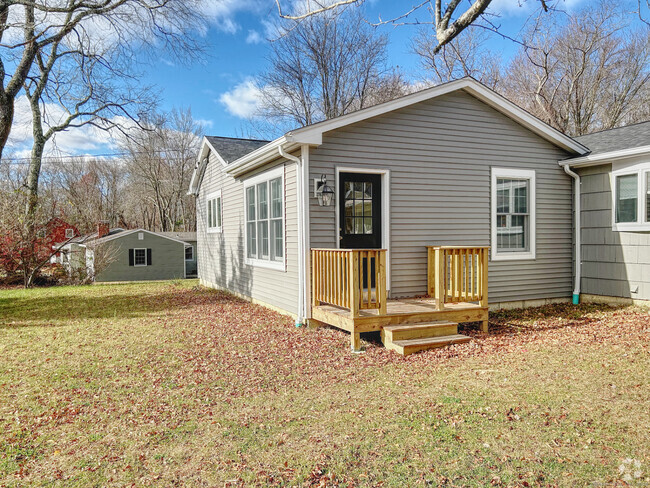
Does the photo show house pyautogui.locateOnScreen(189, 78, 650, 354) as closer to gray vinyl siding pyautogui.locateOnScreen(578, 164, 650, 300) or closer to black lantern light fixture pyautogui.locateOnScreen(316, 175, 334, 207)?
black lantern light fixture pyautogui.locateOnScreen(316, 175, 334, 207)

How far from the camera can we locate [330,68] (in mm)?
22781

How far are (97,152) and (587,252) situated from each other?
3104cm

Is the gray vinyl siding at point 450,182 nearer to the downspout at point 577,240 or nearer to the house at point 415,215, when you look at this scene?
the house at point 415,215

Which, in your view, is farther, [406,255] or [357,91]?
[357,91]

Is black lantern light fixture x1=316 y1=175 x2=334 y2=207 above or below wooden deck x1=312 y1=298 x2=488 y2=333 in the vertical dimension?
above

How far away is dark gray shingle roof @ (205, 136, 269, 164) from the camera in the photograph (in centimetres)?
1108

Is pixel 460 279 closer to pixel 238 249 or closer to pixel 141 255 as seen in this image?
pixel 238 249

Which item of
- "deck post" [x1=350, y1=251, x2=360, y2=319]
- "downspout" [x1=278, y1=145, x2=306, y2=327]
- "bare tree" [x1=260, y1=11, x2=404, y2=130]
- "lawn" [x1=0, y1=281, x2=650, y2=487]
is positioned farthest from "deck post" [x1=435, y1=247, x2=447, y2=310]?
"bare tree" [x1=260, y1=11, x2=404, y2=130]

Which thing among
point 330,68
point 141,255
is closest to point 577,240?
point 330,68

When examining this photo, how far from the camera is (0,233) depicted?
14578mm

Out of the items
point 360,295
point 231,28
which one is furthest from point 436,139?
point 231,28

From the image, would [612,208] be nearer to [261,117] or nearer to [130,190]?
[261,117]

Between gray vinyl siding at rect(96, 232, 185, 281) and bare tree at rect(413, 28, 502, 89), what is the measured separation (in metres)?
15.5

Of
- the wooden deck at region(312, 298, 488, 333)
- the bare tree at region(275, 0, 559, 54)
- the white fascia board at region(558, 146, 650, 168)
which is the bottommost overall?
the wooden deck at region(312, 298, 488, 333)
